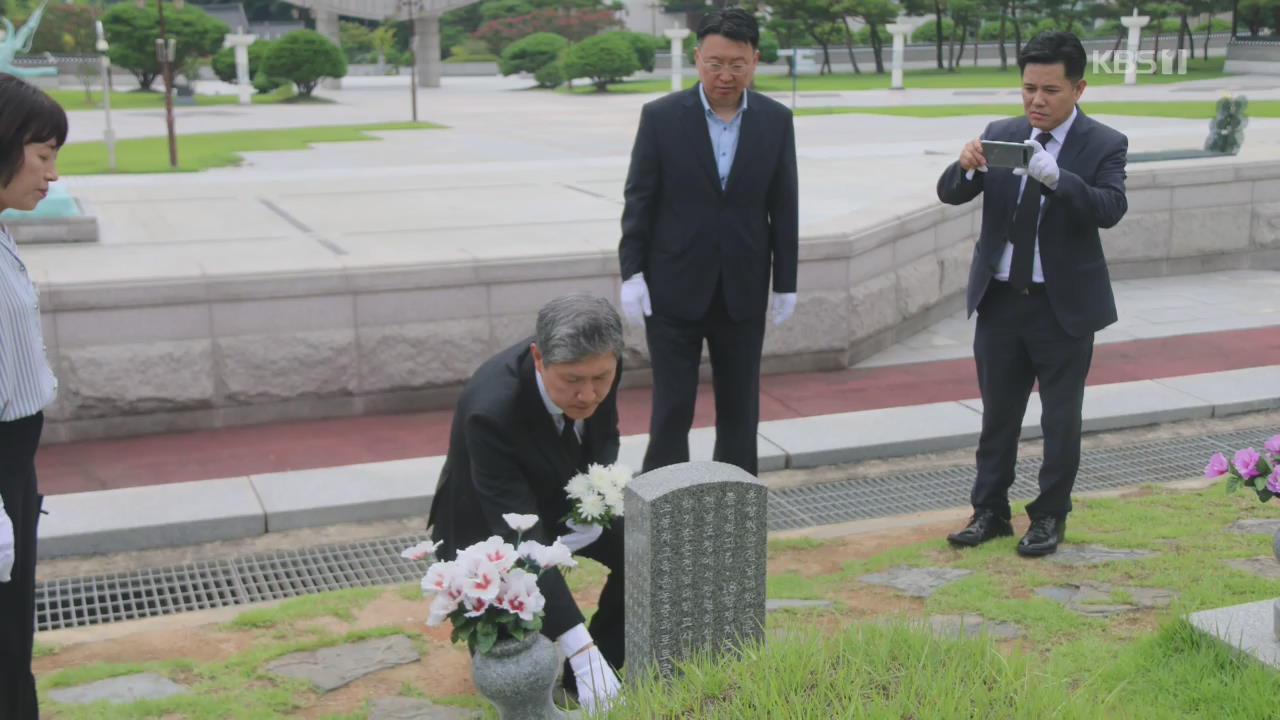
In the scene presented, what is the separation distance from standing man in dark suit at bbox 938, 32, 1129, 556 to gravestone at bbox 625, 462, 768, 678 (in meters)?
1.83

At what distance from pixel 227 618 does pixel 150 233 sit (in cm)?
543

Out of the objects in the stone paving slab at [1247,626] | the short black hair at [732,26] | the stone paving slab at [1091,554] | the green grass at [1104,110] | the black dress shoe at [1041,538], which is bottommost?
the stone paving slab at [1091,554]

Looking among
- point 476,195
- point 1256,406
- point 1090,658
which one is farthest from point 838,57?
point 1090,658

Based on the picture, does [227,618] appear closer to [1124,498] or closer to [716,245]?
[716,245]

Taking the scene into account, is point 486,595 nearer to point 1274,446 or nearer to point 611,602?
point 611,602

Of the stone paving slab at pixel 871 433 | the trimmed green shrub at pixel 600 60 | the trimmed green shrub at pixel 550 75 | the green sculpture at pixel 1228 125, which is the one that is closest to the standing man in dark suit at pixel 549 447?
the stone paving slab at pixel 871 433

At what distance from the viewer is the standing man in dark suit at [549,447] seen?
3324mm

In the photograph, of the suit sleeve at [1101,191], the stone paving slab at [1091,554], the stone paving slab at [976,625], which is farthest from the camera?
the stone paving slab at [1091,554]

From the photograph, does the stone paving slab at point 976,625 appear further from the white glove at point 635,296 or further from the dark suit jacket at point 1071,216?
the white glove at point 635,296

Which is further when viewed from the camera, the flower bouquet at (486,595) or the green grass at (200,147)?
the green grass at (200,147)

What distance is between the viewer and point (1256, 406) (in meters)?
7.49

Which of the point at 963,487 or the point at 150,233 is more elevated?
the point at 150,233

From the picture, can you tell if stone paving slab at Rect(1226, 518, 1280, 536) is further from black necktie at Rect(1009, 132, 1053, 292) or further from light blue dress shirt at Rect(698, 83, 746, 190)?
light blue dress shirt at Rect(698, 83, 746, 190)

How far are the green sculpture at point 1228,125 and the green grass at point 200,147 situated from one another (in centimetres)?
1243
